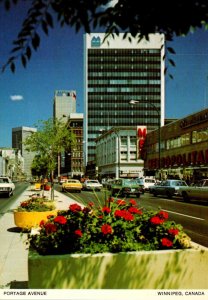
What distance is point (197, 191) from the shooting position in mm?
24188

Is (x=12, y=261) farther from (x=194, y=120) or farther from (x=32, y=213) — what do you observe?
(x=194, y=120)

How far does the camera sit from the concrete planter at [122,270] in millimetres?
4645

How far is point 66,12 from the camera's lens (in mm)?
3410

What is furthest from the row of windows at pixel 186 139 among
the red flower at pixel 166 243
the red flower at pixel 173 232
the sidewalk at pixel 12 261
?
the red flower at pixel 166 243

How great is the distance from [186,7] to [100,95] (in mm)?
136284

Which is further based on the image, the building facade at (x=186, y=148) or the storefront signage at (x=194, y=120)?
the building facade at (x=186, y=148)

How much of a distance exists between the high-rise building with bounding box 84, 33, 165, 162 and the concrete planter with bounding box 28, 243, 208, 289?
130m

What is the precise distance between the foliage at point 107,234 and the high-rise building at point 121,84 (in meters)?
129

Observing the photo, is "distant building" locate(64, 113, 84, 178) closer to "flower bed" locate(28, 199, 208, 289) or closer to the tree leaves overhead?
"flower bed" locate(28, 199, 208, 289)

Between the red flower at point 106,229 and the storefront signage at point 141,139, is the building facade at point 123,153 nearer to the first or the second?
the storefront signage at point 141,139

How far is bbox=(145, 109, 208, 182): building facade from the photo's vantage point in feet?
150

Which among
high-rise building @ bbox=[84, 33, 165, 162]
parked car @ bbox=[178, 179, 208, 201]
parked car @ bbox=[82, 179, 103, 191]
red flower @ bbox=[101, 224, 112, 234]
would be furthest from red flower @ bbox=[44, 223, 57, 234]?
high-rise building @ bbox=[84, 33, 165, 162]

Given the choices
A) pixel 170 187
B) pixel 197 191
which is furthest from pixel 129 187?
pixel 197 191

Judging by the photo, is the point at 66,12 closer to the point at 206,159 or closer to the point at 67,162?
the point at 206,159
